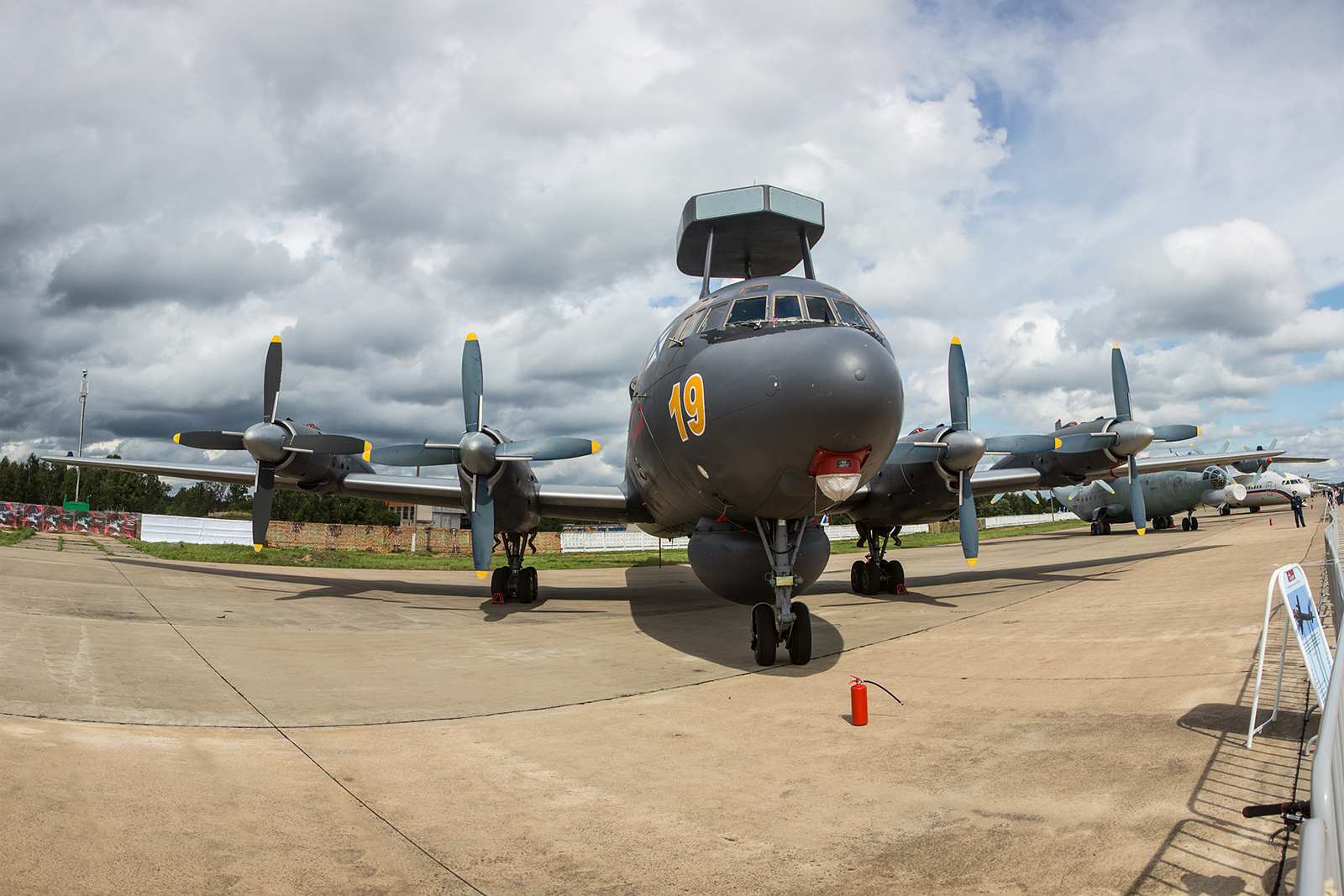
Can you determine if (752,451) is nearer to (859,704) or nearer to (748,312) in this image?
(748,312)

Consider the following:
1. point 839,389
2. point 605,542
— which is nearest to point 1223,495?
point 605,542

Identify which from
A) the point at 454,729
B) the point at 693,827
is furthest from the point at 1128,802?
the point at 454,729

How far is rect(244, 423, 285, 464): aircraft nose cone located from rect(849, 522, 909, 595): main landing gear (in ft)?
43.2

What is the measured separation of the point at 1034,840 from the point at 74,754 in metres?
5.62

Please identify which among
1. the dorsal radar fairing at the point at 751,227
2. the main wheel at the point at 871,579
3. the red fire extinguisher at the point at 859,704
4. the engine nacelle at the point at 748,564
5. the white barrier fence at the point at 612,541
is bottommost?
the white barrier fence at the point at 612,541

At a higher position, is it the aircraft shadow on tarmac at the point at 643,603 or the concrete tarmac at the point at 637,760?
the concrete tarmac at the point at 637,760

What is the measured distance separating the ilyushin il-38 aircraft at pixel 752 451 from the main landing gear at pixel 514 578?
0.04 metres

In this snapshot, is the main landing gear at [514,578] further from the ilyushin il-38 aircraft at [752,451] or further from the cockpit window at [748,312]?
the cockpit window at [748,312]

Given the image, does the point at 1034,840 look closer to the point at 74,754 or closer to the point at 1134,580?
the point at 74,754

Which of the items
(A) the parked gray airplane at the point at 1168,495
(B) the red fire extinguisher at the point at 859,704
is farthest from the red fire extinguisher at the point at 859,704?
(A) the parked gray airplane at the point at 1168,495

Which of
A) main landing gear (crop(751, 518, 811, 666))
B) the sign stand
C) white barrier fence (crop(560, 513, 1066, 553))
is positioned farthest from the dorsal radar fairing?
white barrier fence (crop(560, 513, 1066, 553))

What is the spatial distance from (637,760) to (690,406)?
4097mm

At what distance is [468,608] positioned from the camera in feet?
48.0

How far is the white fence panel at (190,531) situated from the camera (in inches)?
1404
